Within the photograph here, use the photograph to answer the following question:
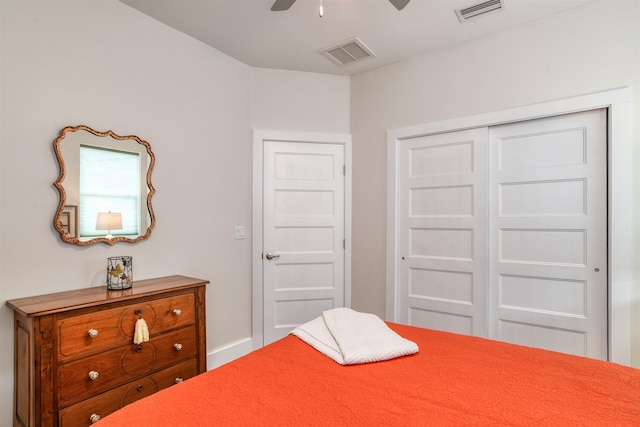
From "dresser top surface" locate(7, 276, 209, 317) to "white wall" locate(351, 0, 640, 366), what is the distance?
5.65 feet

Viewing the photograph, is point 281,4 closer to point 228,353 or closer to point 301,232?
point 301,232

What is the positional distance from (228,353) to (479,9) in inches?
133

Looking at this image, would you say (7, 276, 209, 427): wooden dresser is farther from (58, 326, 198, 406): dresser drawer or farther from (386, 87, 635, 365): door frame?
(386, 87, 635, 365): door frame

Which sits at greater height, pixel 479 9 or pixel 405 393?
pixel 479 9

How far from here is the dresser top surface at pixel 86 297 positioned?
5.54 ft

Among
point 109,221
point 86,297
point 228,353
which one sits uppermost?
point 109,221

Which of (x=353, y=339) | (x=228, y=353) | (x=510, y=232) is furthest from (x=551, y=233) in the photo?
(x=228, y=353)

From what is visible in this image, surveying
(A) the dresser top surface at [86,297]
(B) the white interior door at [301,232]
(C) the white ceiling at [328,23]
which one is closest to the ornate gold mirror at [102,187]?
(A) the dresser top surface at [86,297]

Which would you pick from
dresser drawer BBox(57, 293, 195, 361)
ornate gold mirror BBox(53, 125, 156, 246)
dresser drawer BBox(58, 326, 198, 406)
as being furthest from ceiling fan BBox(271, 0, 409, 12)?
dresser drawer BBox(58, 326, 198, 406)

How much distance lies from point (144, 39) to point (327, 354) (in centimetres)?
248

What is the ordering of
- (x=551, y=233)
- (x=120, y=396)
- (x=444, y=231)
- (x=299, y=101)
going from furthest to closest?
(x=299, y=101), (x=444, y=231), (x=551, y=233), (x=120, y=396)

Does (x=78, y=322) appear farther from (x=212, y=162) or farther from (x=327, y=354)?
(x=212, y=162)

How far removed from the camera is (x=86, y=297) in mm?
1909

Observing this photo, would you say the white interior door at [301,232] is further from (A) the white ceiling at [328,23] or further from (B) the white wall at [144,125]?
(A) the white ceiling at [328,23]
